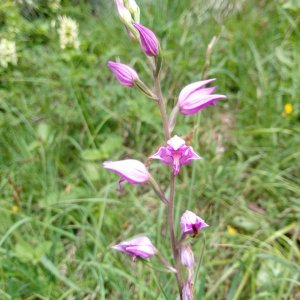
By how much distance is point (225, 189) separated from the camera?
2.31 metres

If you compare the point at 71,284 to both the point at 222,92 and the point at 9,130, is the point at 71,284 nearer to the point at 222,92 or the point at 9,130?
the point at 9,130

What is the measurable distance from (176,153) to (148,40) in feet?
1.05

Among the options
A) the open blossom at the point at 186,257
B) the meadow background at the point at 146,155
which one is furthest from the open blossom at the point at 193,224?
the meadow background at the point at 146,155

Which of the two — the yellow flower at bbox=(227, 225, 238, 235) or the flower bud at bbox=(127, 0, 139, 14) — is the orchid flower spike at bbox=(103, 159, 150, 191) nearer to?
the flower bud at bbox=(127, 0, 139, 14)

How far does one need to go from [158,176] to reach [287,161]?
2.44 ft

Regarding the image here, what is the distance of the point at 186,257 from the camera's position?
1345mm

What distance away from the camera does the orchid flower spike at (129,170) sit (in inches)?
48.9

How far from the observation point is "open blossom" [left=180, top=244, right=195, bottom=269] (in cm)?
134

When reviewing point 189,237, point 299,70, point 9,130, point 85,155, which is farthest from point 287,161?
point 9,130

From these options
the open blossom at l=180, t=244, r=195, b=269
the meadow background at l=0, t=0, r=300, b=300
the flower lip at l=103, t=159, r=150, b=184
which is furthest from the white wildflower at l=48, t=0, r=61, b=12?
the open blossom at l=180, t=244, r=195, b=269

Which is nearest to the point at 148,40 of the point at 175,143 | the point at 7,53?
the point at 175,143

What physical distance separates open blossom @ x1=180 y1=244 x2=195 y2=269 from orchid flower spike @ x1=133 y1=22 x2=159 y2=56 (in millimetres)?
599

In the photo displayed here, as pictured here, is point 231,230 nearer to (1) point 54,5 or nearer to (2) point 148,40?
(2) point 148,40

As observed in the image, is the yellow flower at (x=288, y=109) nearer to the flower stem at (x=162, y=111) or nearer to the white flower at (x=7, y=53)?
the flower stem at (x=162, y=111)
